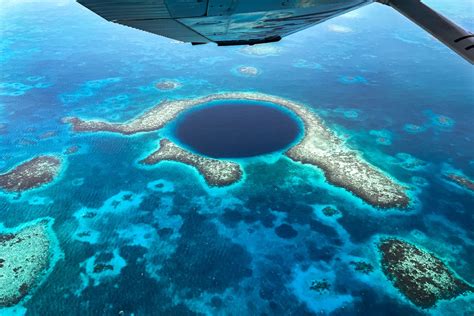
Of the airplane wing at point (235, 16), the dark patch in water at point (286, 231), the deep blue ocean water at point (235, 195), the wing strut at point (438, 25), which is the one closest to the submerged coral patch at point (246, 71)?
the deep blue ocean water at point (235, 195)

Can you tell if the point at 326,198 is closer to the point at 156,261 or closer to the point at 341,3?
the point at 156,261

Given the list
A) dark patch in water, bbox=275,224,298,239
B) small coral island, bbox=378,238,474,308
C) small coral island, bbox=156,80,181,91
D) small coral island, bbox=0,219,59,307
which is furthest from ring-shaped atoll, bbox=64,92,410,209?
small coral island, bbox=0,219,59,307

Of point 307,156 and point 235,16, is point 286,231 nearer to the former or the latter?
point 307,156

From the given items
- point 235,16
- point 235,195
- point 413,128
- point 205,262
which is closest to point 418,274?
point 205,262

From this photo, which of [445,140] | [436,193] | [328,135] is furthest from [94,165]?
[445,140]

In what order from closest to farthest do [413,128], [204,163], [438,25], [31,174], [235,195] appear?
[438,25], [235,195], [31,174], [204,163], [413,128]

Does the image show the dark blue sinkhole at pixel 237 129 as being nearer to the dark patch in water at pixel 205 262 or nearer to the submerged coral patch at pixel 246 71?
the submerged coral patch at pixel 246 71
